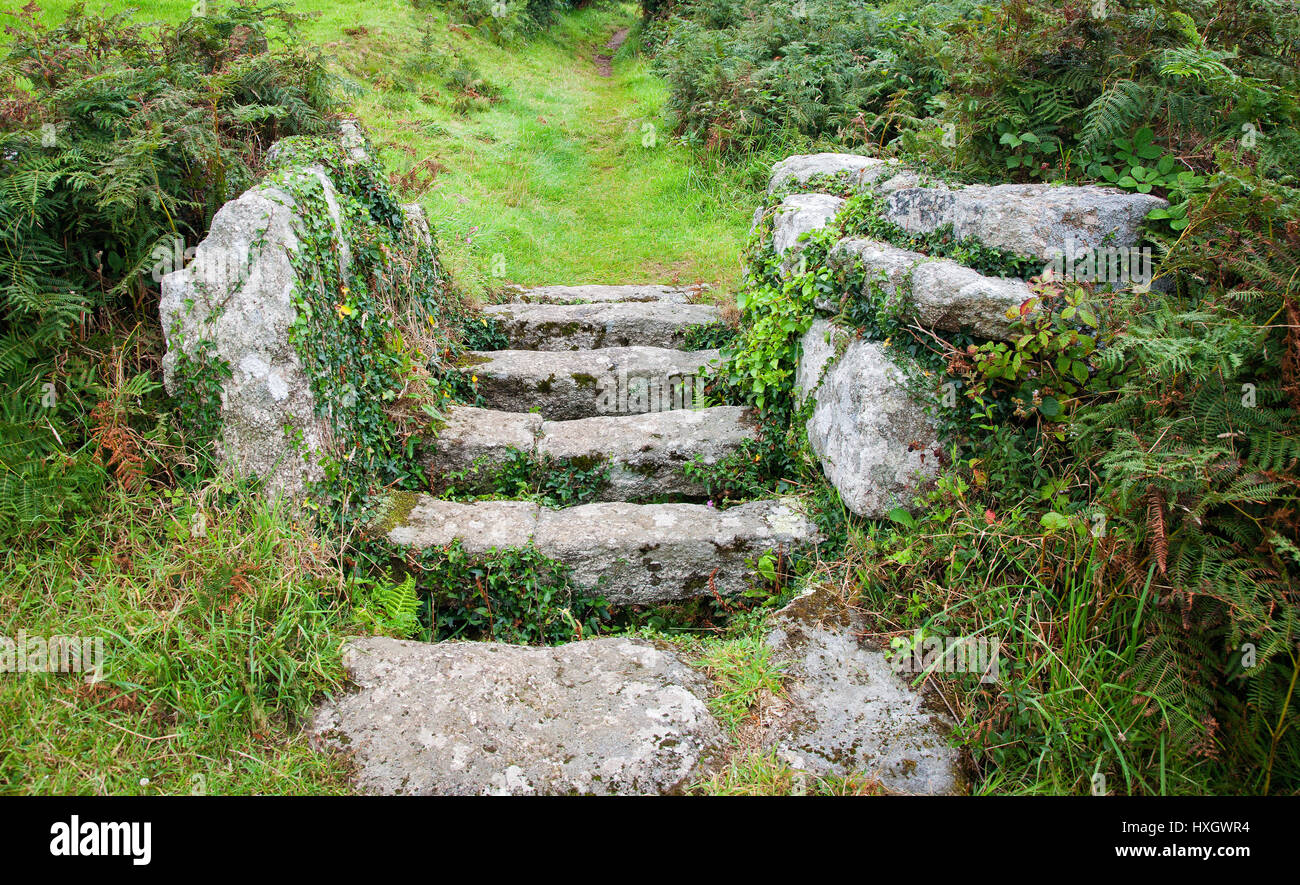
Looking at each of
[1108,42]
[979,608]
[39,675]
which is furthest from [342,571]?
[1108,42]

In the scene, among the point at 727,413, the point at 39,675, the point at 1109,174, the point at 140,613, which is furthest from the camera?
the point at 727,413

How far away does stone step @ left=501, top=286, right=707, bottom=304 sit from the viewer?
290 inches

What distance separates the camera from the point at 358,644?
135 inches

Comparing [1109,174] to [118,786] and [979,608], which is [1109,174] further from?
[118,786]

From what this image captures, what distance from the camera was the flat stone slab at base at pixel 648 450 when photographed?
5039 millimetres

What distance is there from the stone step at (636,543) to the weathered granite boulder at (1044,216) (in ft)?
6.46

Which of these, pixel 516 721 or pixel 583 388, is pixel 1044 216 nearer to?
pixel 583 388

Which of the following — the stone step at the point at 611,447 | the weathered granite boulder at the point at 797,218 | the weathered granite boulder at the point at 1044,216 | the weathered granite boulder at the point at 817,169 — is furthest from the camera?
the weathered granite boulder at the point at 817,169

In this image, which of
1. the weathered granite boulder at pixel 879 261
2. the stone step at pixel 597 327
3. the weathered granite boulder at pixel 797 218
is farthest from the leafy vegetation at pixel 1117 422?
the stone step at pixel 597 327

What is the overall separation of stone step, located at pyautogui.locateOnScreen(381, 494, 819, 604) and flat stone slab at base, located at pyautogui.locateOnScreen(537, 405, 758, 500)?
611mm

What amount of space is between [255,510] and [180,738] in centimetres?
116

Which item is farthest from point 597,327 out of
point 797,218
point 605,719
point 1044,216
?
point 605,719

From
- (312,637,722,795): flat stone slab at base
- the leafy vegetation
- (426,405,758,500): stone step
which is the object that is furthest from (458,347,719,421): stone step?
(312,637,722,795): flat stone slab at base

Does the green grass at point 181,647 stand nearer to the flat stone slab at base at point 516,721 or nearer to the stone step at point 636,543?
the flat stone slab at base at point 516,721
